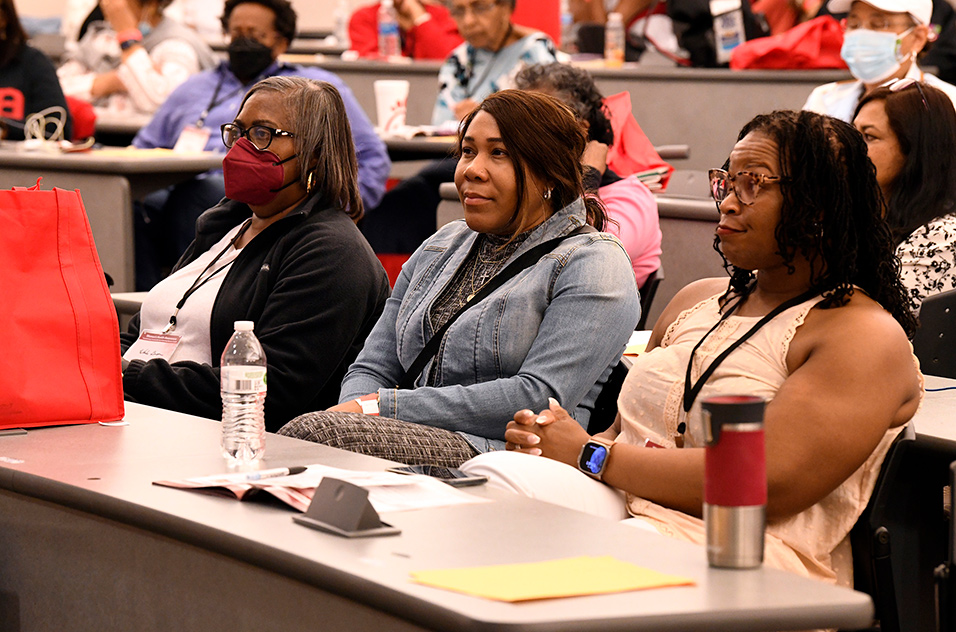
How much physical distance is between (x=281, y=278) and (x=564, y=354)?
732 millimetres

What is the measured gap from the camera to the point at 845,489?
6.08 feet

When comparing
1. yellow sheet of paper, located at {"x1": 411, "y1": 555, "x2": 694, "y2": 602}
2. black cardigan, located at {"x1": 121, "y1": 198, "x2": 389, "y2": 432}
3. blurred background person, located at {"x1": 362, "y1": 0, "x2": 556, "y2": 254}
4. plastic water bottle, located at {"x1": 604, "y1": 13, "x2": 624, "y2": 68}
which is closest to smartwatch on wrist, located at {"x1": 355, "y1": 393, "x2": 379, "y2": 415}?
black cardigan, located at {"x1": 121, "y1": 198, "x2": 389, "y2": 432}

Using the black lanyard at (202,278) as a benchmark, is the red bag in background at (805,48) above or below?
above

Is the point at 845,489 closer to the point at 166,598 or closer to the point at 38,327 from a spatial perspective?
the point at 166,598

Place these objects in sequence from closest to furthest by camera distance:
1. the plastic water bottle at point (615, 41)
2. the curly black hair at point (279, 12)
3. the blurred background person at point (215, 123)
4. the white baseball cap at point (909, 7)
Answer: the white baseball cap at point (909, 7), the blurred background person at point (215, 123), the curly black hair at point (279, 12), the plastic water bottle at point (615, 41)

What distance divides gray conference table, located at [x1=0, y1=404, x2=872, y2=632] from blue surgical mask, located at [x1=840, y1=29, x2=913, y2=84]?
3197 millimetres

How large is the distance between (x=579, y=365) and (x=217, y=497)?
86 cm

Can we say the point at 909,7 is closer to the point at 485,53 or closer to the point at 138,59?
the point at 485,53

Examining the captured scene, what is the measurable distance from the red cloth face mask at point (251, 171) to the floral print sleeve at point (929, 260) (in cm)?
144

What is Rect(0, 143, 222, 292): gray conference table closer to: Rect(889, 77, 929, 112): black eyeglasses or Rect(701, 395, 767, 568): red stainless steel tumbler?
Rect(889, 77, 929, 112): black eyeglasses

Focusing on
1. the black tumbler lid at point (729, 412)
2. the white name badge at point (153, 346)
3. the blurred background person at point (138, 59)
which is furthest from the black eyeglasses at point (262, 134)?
the blurred background person at point (138, 59)

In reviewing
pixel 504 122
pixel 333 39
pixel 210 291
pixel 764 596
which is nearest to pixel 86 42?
pixel 333 39

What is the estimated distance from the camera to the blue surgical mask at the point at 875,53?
437 centimetres

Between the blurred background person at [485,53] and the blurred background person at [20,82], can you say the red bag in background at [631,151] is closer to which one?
the blurred background person at [485,53]
